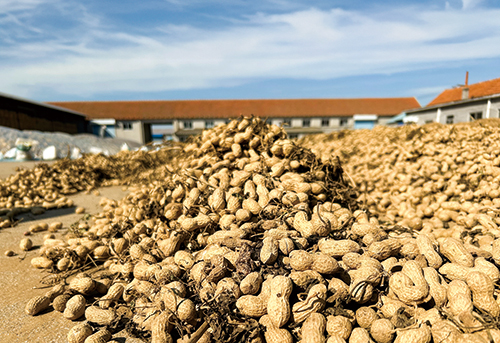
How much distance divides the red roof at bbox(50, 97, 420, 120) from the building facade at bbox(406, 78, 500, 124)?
6.66 m

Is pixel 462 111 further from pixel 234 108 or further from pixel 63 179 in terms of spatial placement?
pixel 63 179

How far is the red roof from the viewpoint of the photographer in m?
29.3

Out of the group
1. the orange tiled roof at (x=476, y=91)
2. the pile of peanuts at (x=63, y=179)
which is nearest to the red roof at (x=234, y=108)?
the orange tiled roof at (x=476, y=91)

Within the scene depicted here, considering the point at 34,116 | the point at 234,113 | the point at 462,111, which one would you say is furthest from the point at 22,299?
the point at 234,113

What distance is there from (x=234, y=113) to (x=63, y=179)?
22.9 metres

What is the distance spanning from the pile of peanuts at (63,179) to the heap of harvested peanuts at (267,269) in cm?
231

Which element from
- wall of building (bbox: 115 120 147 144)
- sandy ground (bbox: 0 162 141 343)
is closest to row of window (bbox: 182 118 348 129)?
wall of building (bbox: 115 120 147 144)

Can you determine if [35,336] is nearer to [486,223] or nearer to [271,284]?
[271,284]

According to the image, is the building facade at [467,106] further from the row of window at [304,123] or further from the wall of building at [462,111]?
the row of window at [304,123]

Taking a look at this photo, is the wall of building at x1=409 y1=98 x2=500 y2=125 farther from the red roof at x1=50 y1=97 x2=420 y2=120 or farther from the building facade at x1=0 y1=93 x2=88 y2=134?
the building facade at x1=0 y1=93 x2=88 y2=134

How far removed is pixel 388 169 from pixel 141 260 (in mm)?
5287

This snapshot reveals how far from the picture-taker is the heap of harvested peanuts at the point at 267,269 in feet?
7.23

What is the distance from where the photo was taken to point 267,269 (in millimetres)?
2486

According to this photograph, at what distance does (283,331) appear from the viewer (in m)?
2.17
